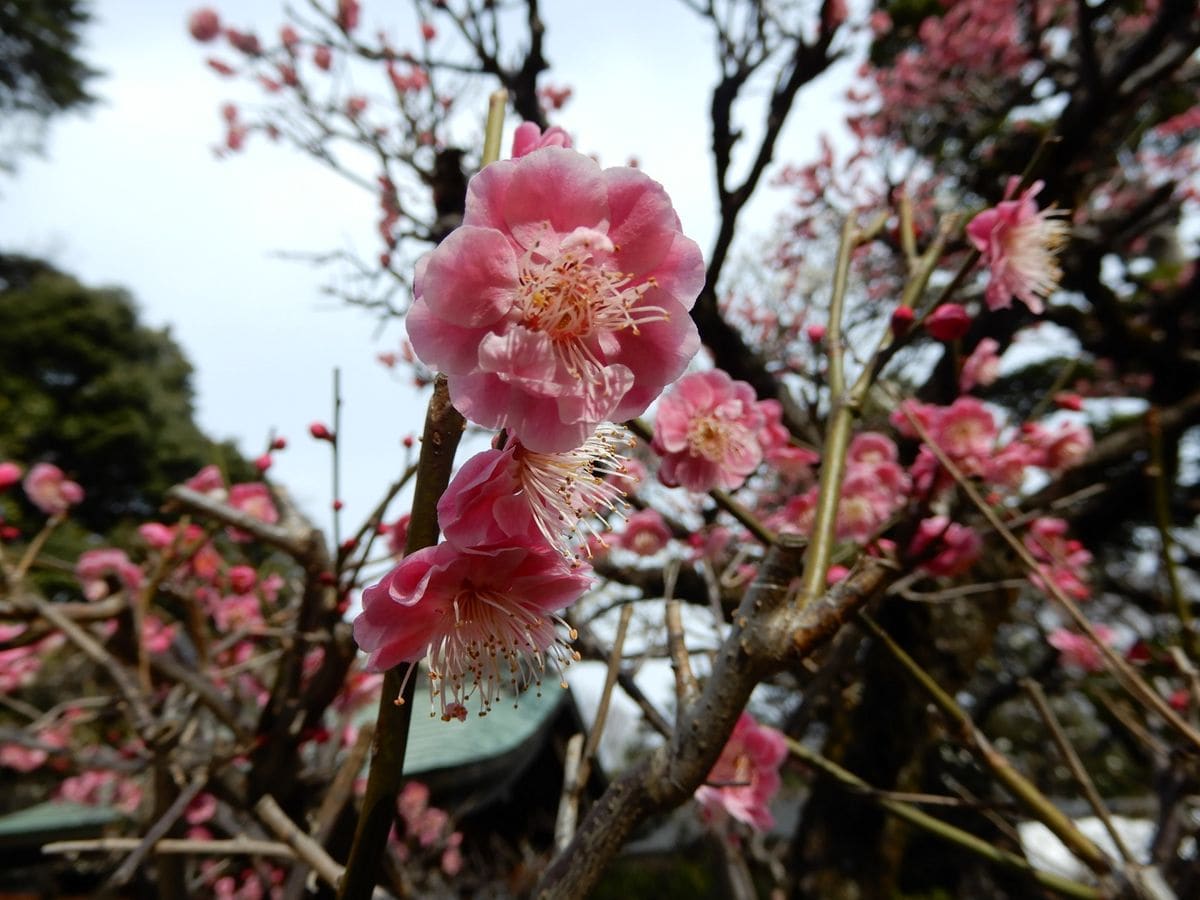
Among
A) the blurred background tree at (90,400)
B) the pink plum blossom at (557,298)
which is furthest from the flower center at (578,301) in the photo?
the blurred background tree at (90,400)

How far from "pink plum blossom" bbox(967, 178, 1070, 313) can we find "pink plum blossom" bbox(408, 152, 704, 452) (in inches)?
37.0

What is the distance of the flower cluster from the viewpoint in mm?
692

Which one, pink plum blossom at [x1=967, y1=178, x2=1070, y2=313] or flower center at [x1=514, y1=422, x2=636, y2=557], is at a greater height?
pink plum blossom at [x1=967, y1=178, x2=1070, y2=313]

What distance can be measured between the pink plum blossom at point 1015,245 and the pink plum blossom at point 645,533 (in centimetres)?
151

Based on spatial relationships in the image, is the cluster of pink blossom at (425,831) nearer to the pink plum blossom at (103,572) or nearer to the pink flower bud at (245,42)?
the pink plum blossom at (103,572)

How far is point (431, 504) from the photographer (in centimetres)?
69

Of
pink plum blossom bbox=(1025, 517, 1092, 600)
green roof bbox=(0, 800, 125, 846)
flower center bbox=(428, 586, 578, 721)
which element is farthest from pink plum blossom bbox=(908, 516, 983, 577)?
green roof bbox=(0, 800, 125, 846)

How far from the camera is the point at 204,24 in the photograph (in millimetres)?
5492

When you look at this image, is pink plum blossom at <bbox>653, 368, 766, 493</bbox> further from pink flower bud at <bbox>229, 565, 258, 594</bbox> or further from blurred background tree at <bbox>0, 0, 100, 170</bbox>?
blurred background tree at <bbox>0, 0, 100, 170</bbox>

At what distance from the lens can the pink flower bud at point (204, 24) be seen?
17.9 ft

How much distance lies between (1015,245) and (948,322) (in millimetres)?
349

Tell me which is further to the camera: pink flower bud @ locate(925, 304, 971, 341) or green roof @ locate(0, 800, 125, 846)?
green roof @ locate(0, 800, 125, 846)

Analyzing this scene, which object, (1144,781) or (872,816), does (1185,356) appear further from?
(1144,781)

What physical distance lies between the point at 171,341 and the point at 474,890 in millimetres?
21293
